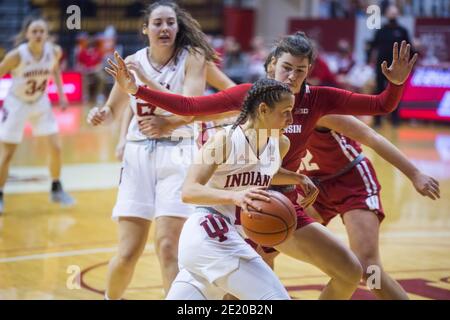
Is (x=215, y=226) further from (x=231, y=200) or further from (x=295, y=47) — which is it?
(x=295, y=47)

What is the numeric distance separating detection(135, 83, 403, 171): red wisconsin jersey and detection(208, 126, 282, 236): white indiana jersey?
568 millimetres

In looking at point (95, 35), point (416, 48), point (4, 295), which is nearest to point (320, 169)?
point (4, 295)

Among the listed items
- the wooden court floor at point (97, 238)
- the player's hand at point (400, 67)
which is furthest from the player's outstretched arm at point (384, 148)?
the wooden court floor at point (97, 238)

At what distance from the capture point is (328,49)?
74.2 feet

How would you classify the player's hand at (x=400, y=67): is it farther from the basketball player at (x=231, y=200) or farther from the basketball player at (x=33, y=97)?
the basketball player at (x=33, y=97)

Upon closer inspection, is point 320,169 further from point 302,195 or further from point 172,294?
point 172,294

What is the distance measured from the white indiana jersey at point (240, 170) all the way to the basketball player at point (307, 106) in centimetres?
41

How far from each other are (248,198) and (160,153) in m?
1.70

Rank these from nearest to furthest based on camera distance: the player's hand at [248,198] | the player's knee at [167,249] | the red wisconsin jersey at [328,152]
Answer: the player's hand at [248,198] → the player's knee at [167,249] → the red wisconsin jersey at [328,152]

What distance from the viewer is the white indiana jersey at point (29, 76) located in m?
9.72

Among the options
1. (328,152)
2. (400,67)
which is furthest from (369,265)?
(400,67)
